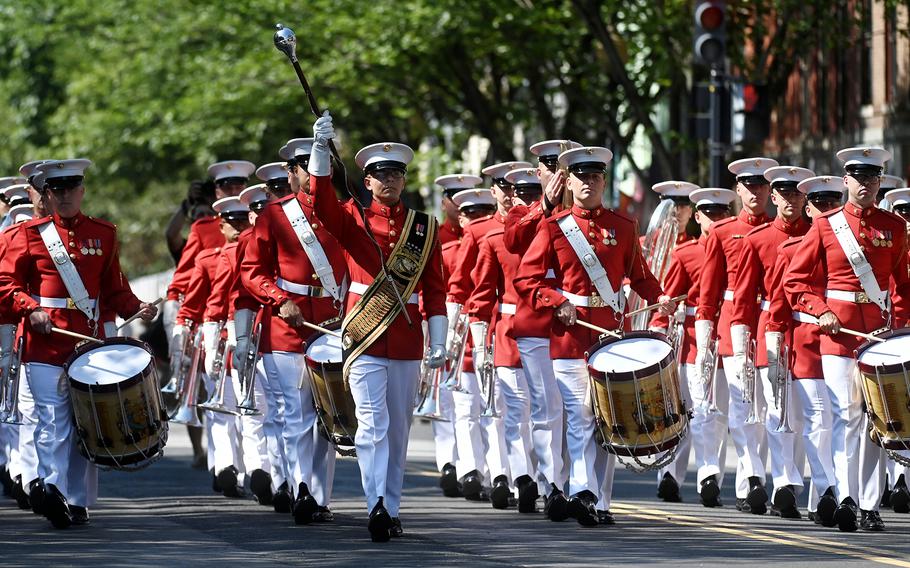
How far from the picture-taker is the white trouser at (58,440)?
12.8 meters

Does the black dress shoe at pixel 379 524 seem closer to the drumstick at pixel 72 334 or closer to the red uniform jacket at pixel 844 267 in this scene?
the drumstick at pixel 72 334

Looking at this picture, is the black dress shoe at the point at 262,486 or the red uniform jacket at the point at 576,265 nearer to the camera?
the red uniform jacket at the point at 576,265

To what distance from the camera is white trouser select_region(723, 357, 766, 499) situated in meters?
14.2

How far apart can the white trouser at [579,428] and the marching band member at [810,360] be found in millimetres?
1193

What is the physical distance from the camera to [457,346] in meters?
15.3

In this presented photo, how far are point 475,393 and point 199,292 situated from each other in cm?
221

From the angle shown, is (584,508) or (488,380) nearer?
(584,508)

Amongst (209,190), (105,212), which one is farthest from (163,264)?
(209,190)

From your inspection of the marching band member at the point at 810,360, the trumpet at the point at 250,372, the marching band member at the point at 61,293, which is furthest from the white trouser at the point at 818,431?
the marching band member at the point at 61,293

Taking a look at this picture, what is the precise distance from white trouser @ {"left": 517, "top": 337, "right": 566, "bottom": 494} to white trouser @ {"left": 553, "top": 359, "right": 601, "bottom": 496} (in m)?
0.44

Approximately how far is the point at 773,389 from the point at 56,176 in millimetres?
4554

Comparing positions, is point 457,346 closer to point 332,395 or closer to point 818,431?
point 332,395

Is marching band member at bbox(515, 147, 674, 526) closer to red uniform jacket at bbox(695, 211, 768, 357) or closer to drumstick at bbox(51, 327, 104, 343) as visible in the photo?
red uniform jacket at bbox(695, 211, 768, 357)

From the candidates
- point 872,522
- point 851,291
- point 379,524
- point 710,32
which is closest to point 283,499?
point 379,524
